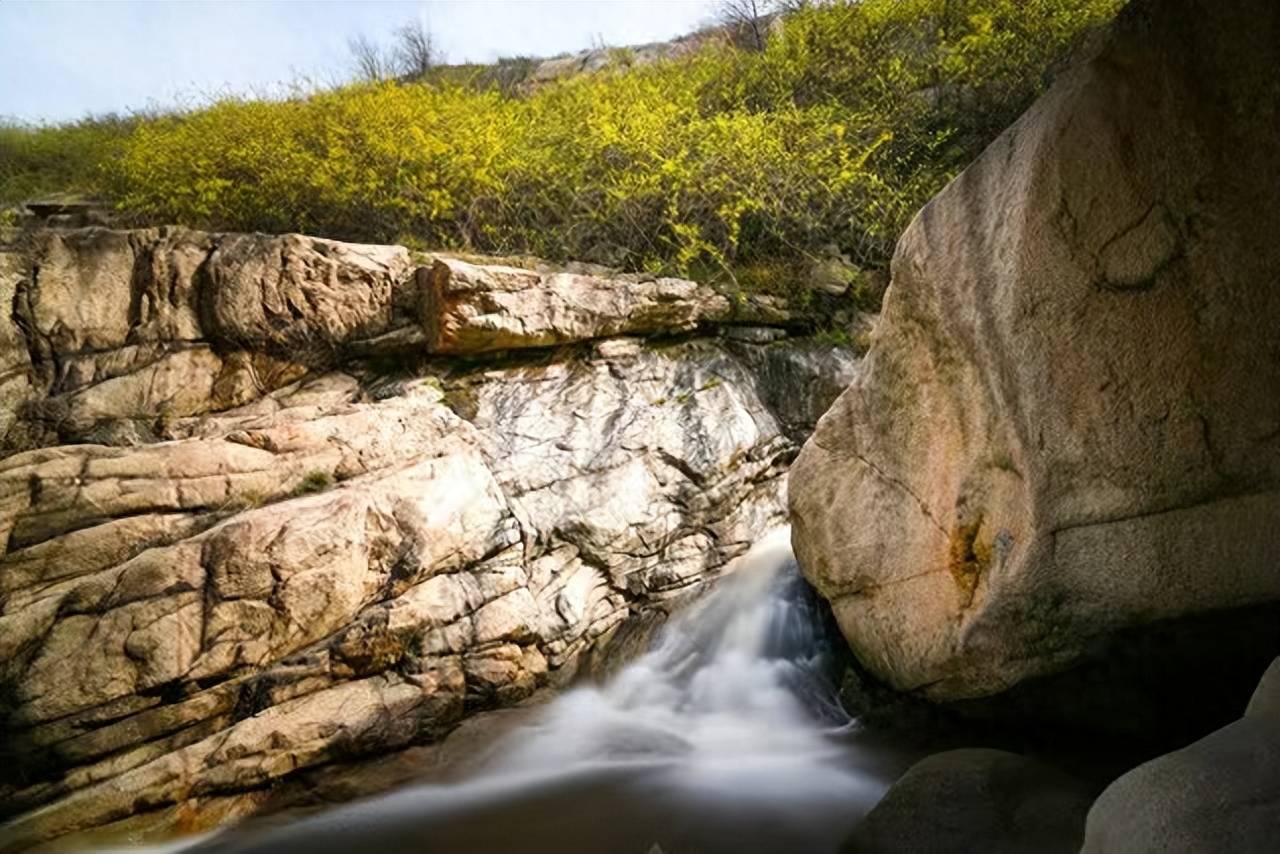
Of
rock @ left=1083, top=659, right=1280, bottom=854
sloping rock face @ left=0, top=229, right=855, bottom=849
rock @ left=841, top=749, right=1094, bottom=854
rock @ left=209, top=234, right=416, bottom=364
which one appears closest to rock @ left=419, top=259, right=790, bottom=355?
sloping rock face @ left=0, top=229, right=855, bottom=849

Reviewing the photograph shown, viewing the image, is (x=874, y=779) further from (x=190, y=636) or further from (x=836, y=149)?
(x=836, y=149)

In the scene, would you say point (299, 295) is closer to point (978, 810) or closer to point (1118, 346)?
point (1118, 346)

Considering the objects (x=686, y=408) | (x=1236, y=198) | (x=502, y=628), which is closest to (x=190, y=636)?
(x=502, y=628)

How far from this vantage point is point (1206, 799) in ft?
6.59

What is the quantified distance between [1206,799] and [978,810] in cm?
147

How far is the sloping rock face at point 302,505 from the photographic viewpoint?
4566 millimetres

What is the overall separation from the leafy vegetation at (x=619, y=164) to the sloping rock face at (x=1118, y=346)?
18.9 feet

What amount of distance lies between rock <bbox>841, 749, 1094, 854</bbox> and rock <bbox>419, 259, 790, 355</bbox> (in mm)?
5782

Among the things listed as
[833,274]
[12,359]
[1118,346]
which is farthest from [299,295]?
[1118,346]

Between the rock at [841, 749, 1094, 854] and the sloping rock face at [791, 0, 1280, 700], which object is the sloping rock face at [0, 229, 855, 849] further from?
the sloping rock face at [791, 0, 1280, 700]

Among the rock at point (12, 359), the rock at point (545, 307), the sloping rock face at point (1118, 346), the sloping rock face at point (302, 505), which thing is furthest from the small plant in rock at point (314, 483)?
the sloping rock face at point (1118, 346)

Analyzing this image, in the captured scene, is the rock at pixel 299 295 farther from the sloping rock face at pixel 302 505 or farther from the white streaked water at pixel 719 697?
the white streaked water at pixel 719 697

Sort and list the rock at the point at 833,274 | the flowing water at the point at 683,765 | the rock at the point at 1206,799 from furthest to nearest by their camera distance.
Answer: the rock at the point at 833,274, the flowing water at the point at 683,765, the rock at the point at 1206,799

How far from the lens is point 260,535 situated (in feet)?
16.6
